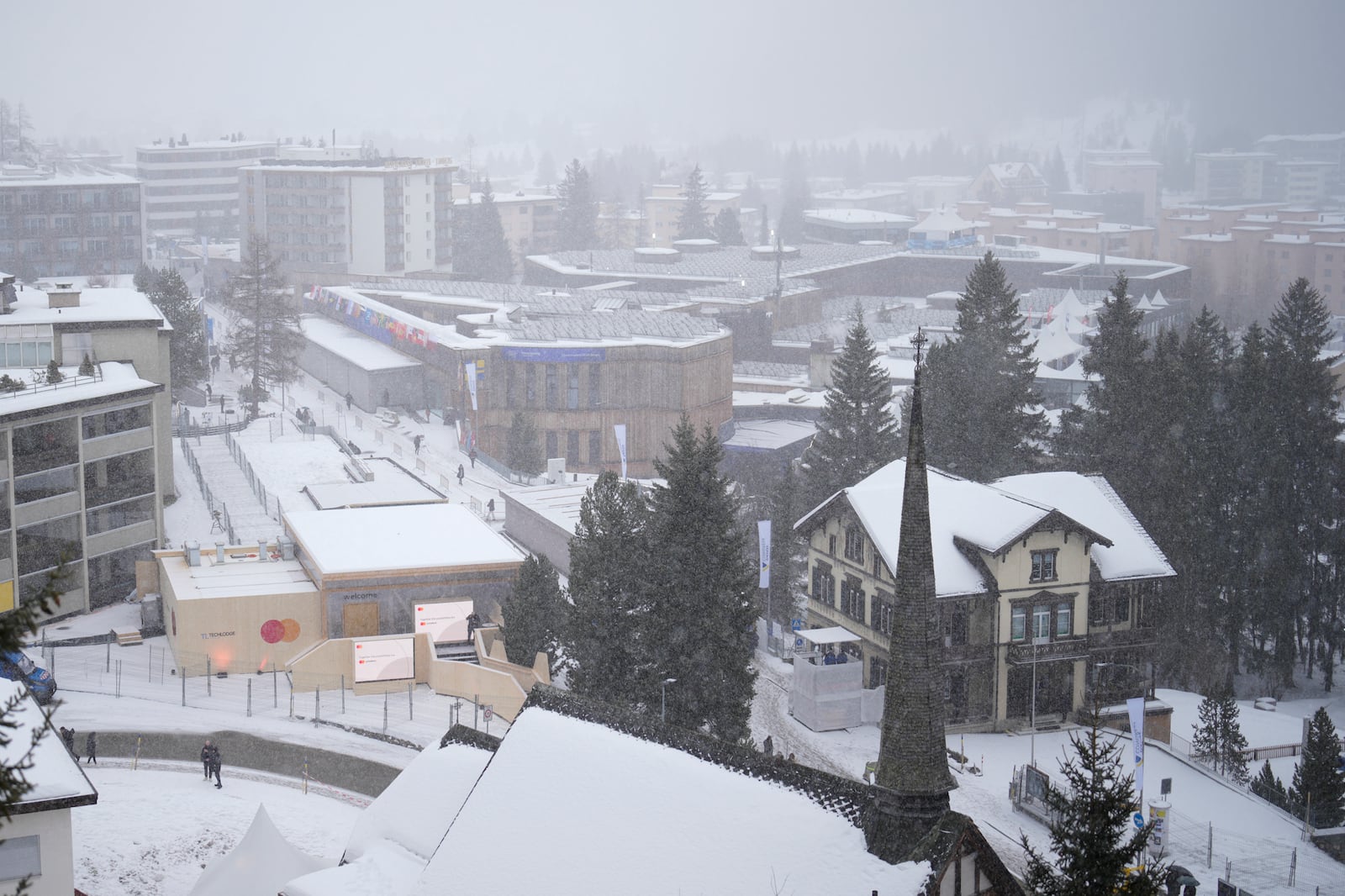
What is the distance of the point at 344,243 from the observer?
143250 millimetres

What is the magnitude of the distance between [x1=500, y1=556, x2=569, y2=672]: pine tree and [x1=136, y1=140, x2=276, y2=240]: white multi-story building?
155 metres

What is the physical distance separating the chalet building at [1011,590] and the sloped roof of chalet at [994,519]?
2.0 inches

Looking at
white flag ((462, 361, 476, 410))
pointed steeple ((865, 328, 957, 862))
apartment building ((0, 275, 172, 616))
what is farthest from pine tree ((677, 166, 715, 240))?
pointed steeple ((865, 328, 957, 862))

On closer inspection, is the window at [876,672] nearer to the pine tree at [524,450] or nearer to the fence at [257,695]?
the fence at [257,695]

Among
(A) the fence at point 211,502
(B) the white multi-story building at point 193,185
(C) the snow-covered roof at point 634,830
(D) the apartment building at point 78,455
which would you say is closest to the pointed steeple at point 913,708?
(C) the snow-covered roof at point 634,830

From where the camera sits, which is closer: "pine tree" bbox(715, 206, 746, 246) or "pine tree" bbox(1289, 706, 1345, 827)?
"pine tree" bbox(1289, 706, 1345, 827)

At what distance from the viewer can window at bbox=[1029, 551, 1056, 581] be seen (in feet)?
158

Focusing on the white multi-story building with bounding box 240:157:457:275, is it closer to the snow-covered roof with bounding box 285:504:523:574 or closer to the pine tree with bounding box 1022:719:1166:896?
the snow-covered roof with bounding box 285:504:523:574

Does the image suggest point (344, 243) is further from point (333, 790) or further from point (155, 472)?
point (333, 790)

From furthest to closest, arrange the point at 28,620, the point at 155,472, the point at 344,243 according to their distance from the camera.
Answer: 1. the point at 344,243
2. the point at 155,472
3. the point at 28,620

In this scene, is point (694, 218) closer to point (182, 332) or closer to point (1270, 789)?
point (182, 332)

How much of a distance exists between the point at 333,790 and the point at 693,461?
510 inches

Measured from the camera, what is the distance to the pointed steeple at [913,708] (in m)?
23.6

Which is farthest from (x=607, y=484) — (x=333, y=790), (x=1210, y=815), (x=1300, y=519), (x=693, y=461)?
(x=1300, y=519)
